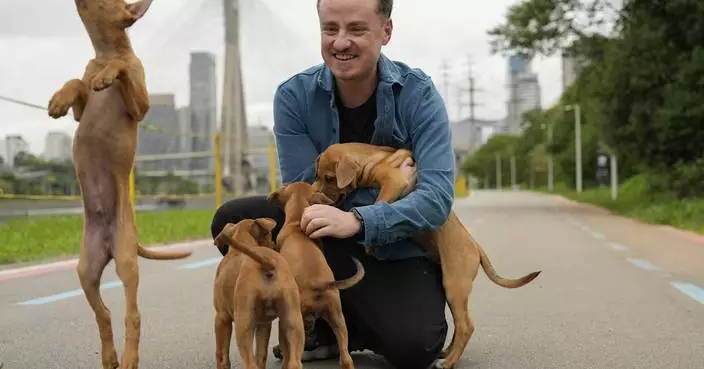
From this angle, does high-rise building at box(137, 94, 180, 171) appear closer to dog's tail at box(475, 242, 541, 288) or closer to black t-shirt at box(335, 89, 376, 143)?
black t-shirt at box(335, 89, 376, 143)

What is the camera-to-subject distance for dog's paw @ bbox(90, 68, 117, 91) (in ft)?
8.98

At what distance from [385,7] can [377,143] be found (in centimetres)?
64

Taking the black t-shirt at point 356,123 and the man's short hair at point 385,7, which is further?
the black t-shirt at point 356,123

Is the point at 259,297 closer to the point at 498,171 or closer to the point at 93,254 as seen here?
the point at 93,254

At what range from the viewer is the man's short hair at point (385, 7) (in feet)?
11.5

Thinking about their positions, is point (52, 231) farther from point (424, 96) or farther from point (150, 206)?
point (424, 96)

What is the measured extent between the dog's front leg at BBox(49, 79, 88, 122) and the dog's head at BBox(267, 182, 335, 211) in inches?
30.1

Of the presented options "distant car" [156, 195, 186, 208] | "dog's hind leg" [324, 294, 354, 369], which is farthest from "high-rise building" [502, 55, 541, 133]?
"dog's hind leg" [324, 294, 354, 369]

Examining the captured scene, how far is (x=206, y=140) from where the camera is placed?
78.7ft

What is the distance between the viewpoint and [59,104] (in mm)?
2775

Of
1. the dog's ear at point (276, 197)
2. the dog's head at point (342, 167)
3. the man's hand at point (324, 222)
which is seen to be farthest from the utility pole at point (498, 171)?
the man's hand at point (324, 222)

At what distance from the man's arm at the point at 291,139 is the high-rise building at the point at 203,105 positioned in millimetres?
18489

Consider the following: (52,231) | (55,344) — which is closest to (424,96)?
(55,344)

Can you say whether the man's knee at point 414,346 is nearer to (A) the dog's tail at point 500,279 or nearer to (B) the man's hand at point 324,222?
(A) the dog's tail at point 500,279
